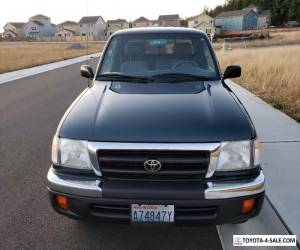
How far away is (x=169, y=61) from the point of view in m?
4.30

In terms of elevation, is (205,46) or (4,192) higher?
(205,46)

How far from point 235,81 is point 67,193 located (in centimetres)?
1062

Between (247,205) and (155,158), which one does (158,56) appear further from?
(247,205)

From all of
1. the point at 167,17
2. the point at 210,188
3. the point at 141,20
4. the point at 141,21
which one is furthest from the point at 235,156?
the point at 141,20

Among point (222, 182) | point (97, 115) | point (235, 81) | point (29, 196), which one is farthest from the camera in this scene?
point (235, 81)

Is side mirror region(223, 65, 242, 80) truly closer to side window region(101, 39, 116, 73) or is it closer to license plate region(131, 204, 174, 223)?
side window region(101, 39, 116, 73)

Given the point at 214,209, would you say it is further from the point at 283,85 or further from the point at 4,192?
the point at 283,85

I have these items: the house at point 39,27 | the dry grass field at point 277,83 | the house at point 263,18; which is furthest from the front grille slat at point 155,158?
the house at point 39,27

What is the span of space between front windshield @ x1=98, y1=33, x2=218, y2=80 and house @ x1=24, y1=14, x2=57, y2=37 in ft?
393

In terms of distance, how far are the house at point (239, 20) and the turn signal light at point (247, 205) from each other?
89319 mm

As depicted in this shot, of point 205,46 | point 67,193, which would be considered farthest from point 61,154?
point 205,46

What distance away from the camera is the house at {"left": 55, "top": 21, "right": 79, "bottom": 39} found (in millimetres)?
114419

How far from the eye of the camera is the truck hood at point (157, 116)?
267 cm

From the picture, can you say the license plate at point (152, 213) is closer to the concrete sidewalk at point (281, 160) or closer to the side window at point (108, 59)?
the concrete sidewalk at point (281, 160)
